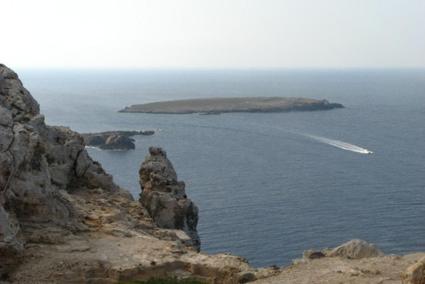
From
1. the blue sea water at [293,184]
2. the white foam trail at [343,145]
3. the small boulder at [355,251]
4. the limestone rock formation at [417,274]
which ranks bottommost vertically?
the blue sea water at [293,184]

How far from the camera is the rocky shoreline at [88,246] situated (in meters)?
25.0

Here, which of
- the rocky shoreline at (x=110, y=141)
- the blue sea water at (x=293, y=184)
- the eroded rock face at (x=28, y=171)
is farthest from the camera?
the rocky shoreline at (x=110, y=141)

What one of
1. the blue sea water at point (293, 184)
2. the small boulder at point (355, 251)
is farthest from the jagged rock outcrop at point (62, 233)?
the blue sea water at point (293, 184)

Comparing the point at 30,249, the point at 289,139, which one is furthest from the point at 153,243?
the point at 289,139

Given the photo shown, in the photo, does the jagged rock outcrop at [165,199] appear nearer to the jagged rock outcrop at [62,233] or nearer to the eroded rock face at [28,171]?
the jagged rock outcrop at [62,233]

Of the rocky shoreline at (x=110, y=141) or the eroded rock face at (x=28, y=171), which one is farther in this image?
the rocky shoreline at (x=110, y=141)

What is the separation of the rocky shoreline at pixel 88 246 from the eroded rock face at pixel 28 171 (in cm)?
5

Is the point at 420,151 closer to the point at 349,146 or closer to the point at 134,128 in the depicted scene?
the point at 349,146

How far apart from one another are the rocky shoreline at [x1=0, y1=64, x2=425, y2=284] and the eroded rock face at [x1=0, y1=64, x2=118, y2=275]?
0.05 meters

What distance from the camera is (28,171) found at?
2872cm

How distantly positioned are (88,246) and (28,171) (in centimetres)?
486

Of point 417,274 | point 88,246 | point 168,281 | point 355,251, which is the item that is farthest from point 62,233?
point 417,274

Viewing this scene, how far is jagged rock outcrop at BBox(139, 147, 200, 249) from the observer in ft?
128

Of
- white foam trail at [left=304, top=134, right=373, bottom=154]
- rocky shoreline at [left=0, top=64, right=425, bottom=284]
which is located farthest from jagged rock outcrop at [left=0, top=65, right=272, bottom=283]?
white foam trail at [left=304, top=134, right=373, bottom=154]
